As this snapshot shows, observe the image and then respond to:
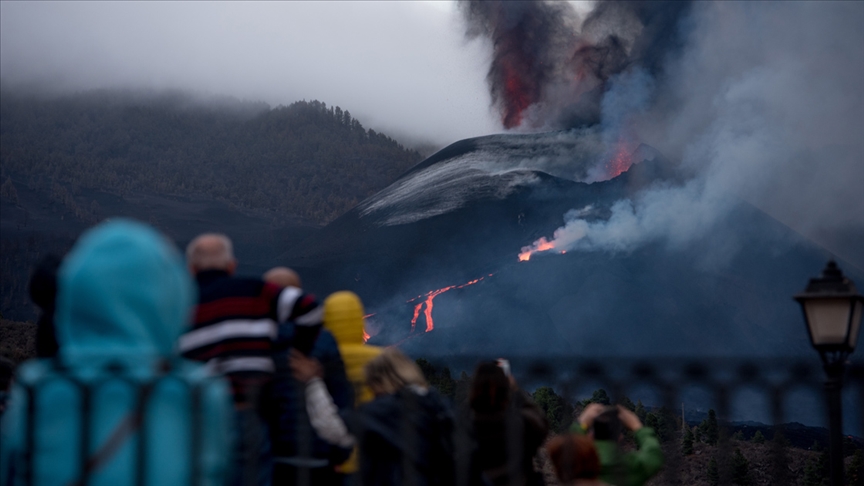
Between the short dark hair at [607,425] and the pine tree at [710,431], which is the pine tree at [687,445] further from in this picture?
the short dark hair at [607,425]

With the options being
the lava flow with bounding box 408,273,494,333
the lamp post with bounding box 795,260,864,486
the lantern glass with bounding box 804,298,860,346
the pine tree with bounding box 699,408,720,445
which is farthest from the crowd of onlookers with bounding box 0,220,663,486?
the lava flow with bounding box 408,273,494,333

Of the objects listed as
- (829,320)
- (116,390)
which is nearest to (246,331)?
(116,390)

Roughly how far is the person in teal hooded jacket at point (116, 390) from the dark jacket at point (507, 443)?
230cm

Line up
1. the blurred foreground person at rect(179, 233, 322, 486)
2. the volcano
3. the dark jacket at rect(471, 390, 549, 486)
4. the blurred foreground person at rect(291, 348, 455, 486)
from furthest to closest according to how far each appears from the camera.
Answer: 1. the volcano
2. the dark jacket at rect(471, 390, 549, 486)
3. the blurred foreground person at rect(291, 348, 455, 486)
4. the blurred foreground person at rect(179, 233, 322, 486)

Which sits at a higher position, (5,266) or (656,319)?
(5,266)

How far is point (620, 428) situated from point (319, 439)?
2.10 metres

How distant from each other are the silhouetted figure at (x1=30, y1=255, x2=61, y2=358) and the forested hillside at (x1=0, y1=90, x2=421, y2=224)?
85.6m

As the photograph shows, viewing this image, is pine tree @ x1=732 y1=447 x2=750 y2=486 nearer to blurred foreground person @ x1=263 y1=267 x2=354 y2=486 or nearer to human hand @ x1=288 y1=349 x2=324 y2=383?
blurred foreground person @ x1=263 y1=267 x2=354 y2=486

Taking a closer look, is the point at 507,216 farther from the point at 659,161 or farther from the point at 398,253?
the point at 659,161

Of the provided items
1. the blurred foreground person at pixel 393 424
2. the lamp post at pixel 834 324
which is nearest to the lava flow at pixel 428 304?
the lamp post at pixel 834 324

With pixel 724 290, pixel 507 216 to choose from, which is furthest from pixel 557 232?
pixel 724 290

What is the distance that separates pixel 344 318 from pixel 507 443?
1481 millimetres

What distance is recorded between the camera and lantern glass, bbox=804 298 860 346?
5.67 m

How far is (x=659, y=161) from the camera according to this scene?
3479 inches
